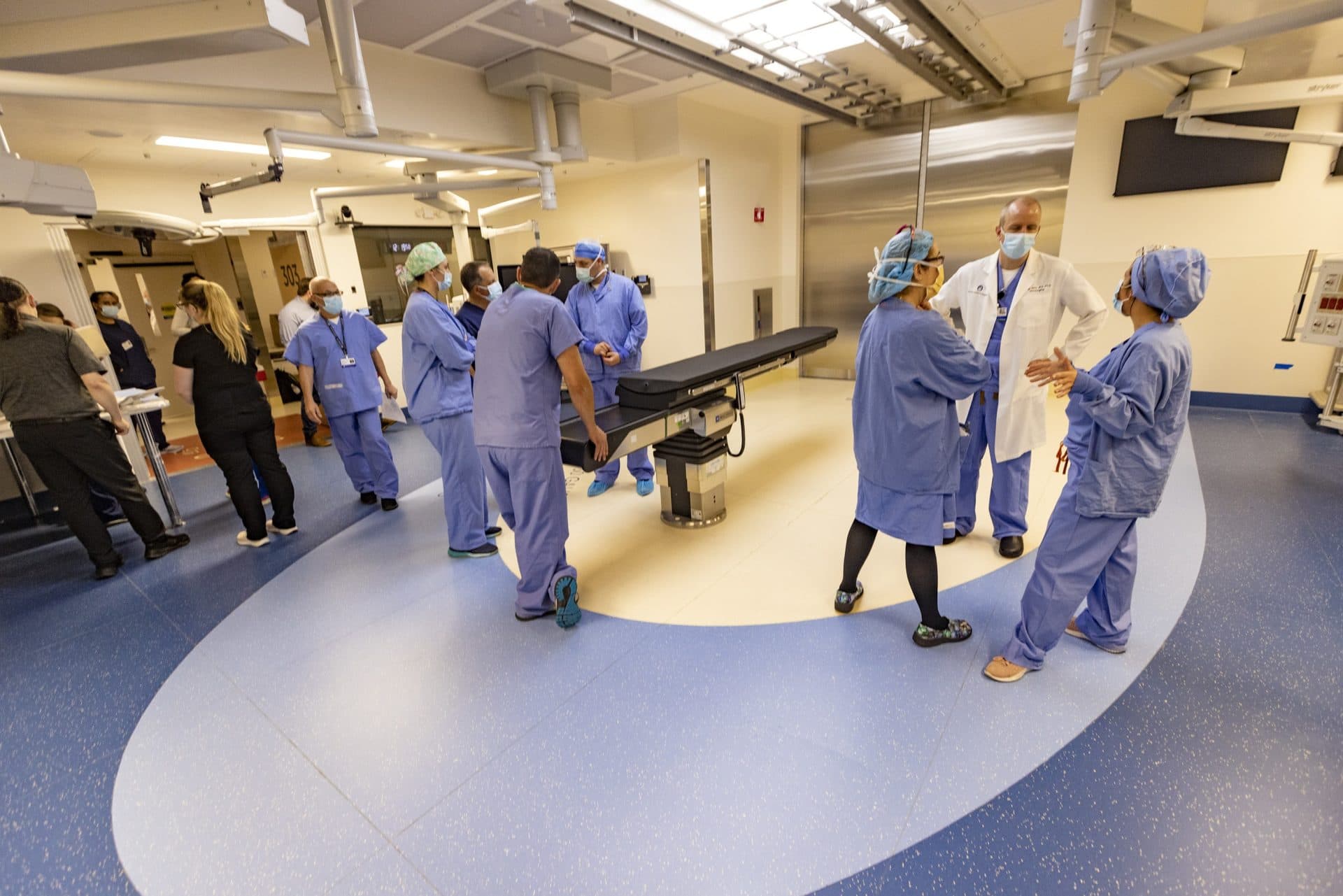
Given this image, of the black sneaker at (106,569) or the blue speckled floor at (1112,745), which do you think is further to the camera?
the black sneaker at (106,569)

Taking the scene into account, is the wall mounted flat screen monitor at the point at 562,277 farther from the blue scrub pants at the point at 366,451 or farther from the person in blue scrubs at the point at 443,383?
the person in blue scrubs at the point at 443,383

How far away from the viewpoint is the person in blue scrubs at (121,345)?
480 centimetres

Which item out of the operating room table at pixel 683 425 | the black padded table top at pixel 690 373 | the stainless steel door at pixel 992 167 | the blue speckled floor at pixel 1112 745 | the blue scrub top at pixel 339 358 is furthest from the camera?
the stainless steel door at pixel 992 167

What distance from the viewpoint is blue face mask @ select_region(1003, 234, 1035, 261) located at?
2.50 metres

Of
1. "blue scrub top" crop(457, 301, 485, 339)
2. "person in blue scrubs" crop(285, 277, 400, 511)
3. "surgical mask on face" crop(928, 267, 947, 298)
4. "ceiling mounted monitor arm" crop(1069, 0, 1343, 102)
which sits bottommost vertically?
"person in blue scrubs" crop(285, 277, 400, 511)

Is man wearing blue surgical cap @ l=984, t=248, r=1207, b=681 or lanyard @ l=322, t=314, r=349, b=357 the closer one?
man wearing blue surgical cap @ l=984, t=248, r=1207, b=681

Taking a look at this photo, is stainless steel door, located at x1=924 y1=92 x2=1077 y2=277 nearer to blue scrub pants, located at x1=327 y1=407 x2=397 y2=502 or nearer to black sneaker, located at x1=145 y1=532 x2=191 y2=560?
blue scrub pants, located at x1=327 y1=407 x2=397 y2=502

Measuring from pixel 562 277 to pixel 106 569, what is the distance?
4.12 m

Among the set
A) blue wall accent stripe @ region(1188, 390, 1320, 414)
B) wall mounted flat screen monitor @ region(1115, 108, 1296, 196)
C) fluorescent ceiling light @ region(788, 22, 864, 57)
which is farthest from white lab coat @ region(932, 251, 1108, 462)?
wall mounted flat screen monitor @ region(1115, 108, 1296, 196)

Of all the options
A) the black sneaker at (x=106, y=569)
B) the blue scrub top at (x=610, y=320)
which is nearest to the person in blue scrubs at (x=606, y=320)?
the blue scrub top at (x=610, y=320)

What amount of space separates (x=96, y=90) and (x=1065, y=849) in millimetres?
4328

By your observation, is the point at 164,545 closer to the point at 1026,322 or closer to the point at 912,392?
the point at 912,392

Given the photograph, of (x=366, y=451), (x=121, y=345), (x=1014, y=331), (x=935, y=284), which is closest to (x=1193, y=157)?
(x=1014, y=331)

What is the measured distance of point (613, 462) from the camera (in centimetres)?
412
